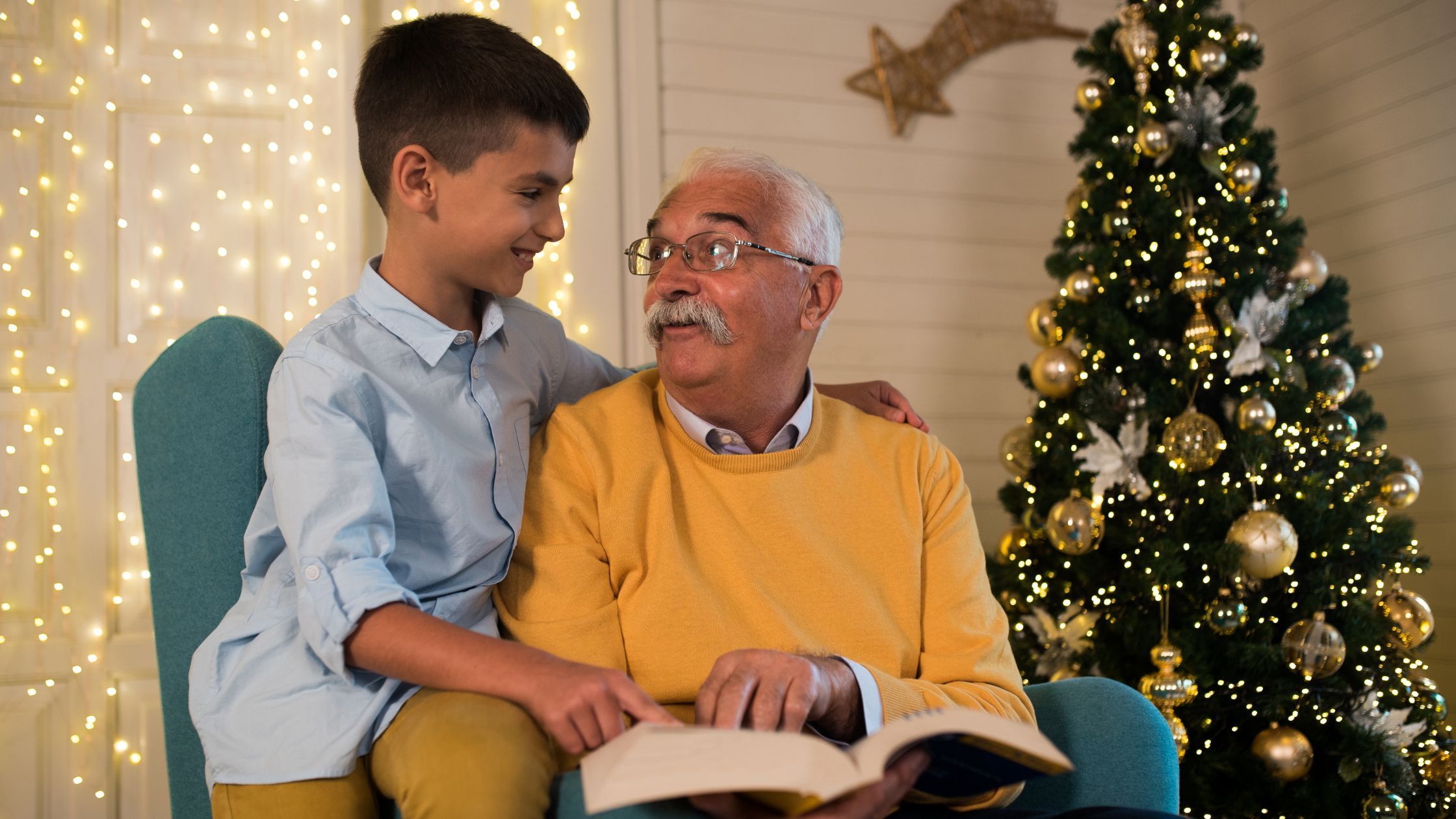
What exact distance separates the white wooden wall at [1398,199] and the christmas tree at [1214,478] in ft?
2.14

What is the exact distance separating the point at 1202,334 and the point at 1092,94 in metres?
0.74

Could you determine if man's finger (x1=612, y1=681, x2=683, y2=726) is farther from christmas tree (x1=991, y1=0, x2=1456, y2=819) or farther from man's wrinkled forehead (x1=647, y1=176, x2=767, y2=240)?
christmas tree (x1=991, y1=0, x2=1456, y2=819)

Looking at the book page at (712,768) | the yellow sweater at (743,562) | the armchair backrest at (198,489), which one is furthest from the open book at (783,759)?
the armchair backrest at (198,489)

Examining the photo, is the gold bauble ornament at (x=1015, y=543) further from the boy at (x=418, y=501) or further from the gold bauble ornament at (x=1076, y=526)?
the boy at (x=418, y=501)

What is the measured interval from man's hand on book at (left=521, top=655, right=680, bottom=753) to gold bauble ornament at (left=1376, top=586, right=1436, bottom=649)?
2.25m

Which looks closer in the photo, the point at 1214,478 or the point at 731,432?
the point at 731,432

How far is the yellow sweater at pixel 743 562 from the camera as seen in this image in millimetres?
1494

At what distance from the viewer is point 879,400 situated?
77.2 inches

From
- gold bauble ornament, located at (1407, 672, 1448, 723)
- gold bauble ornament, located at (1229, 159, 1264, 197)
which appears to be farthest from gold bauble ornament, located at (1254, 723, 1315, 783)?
gold bauble ornament, located at (1229, 159, 1264, 197)

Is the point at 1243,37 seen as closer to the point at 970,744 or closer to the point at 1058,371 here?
the point at 1058,371

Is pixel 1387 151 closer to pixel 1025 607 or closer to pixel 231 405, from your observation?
pixel 1025 607

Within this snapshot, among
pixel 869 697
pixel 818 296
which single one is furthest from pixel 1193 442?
pixel 869 697

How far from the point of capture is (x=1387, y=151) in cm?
339

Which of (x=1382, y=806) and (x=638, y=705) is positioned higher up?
(x=638, y=705)
